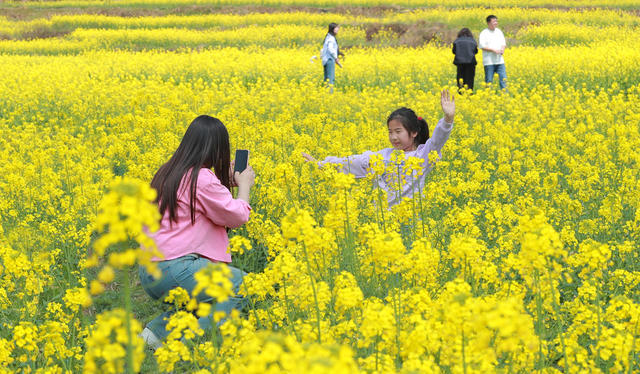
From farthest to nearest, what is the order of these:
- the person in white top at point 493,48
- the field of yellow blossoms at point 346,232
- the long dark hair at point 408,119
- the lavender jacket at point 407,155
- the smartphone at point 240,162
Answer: the person in white top at point 493,48 < the long dark hair at point 408,119 < the lavender jacket at point 407,155 < the smartphone at point 240,162 < the field of yellow blossoms at point 346,232

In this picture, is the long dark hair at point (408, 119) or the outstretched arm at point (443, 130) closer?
the outstretched arm at point (443, 130)

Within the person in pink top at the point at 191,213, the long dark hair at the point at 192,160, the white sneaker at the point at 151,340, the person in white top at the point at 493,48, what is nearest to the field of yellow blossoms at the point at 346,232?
the white sneaker at the point at 151,340

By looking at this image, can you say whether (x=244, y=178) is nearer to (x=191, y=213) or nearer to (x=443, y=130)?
(x=191, y=213)

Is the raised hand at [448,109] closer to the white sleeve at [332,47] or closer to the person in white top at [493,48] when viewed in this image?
the person in white top at [493,48]

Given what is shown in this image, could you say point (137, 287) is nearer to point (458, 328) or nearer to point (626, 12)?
point (458, 328)

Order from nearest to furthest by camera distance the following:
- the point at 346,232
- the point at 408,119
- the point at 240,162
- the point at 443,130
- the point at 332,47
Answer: the point at 346,232 → the point at 240,162 → the point at 443,130 → the point at 408,119 → the point at 332,47

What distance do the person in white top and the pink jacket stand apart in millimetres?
10047

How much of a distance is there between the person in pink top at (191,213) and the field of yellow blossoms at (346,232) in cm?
20

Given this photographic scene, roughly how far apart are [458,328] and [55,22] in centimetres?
3969

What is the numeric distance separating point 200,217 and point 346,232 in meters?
1.02

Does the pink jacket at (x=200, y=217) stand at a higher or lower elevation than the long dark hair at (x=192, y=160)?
lower

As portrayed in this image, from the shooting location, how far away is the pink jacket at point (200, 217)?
4.22 m

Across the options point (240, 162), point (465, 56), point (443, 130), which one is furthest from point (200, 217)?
point (465, 56)

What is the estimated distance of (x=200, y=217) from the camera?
4.32 meters
